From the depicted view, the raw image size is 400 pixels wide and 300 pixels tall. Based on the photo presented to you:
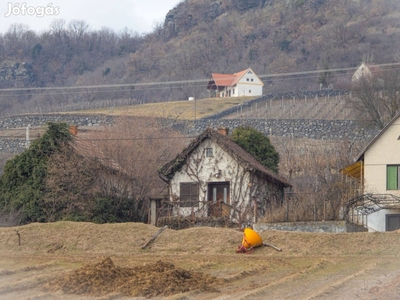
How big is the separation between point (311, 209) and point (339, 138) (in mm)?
32271

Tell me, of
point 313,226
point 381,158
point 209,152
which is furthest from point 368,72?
point 313,226

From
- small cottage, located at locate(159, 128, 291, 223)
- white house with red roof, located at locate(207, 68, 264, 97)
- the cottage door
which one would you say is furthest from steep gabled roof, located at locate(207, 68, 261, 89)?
the cottage door

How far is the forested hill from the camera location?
13588 cm

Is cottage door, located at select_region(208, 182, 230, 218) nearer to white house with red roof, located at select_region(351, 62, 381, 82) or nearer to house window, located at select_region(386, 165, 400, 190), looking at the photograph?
house window, located at select_region(386, 165, 400, 190)

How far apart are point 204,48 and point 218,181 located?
124m

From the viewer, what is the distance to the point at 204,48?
16162 cm

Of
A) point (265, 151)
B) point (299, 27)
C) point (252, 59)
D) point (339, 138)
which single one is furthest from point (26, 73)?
point (265, 151)

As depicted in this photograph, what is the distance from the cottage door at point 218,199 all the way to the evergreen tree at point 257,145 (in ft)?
13.2

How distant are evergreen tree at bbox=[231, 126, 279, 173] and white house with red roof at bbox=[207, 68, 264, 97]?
228 ft

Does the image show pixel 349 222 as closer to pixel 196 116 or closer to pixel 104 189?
pixel 104 189

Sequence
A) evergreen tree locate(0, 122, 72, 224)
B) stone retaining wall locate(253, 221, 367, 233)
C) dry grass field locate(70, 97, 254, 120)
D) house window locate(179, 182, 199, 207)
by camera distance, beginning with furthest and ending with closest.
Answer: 1. dry grass field locate(70, 97, 254, 120)
2. house window locate(179, 182, 199, 207)
3. evergreen tree locate(0, 122, 72, 224)
4. stone retaining wall locate(253, 221, 367, 233)

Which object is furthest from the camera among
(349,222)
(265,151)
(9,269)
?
(265,151)

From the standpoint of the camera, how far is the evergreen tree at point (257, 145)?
143ft

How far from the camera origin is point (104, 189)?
38344 millimetres
